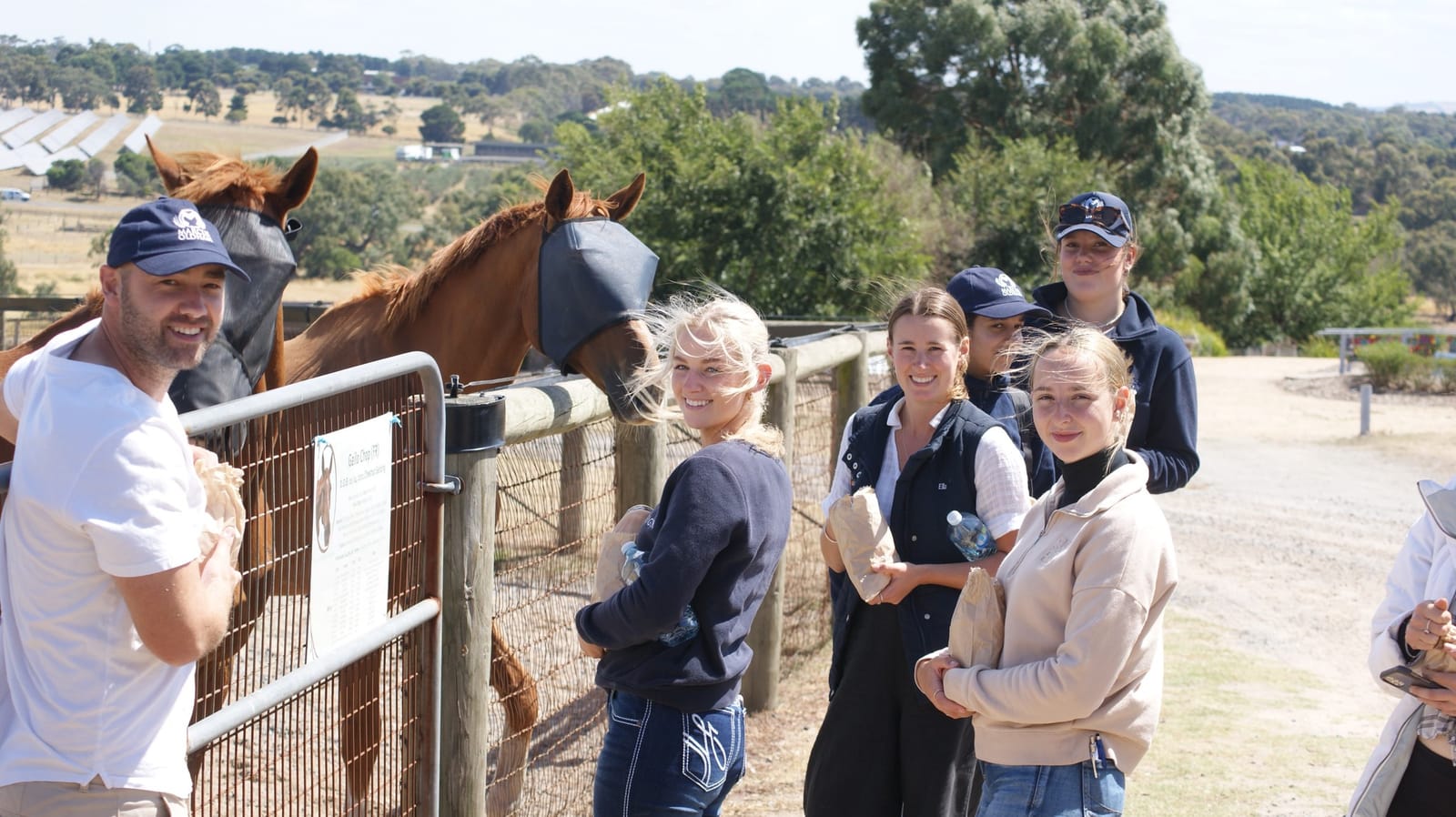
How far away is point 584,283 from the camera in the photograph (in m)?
4.48

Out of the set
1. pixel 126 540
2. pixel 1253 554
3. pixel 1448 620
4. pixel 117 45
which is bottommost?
pixel 1253 554

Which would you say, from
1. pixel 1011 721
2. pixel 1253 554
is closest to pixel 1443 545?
pixel 1011 721

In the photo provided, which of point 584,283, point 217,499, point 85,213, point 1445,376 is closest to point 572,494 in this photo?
point 584,283

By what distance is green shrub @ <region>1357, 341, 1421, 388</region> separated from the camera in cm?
1914

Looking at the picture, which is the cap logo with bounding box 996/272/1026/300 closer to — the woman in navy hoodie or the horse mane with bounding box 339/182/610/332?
the woman in navy hoodie

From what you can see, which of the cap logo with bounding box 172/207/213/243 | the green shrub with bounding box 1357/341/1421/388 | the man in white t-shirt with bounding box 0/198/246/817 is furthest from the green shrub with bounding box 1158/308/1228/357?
the man in white t-shirt with bounding box 0/198/246/817

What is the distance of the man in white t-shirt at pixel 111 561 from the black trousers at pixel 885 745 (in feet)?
5.33

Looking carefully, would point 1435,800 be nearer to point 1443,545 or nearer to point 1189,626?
point 1443,545

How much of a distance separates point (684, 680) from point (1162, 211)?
35.2m

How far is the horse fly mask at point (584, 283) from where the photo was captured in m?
4.45

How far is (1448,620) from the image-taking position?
2.55 metres

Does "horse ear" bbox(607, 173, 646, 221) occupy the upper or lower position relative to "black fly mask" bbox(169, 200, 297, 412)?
upper

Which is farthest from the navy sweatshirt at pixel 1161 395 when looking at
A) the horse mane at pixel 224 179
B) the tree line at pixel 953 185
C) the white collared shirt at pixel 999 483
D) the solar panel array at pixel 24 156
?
the solar panel array at pixel 24 156

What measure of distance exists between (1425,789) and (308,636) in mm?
2399
